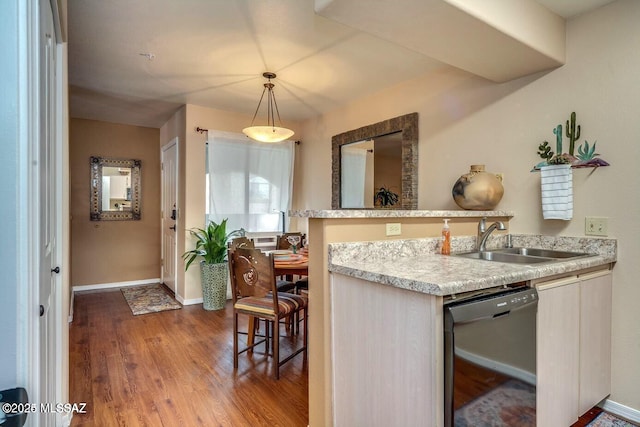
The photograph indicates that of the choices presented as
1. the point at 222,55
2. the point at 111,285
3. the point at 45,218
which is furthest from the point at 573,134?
the point at 111,285

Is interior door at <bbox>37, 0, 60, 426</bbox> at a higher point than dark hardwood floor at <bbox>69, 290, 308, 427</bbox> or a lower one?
higher

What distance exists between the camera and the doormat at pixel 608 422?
74.7 inches

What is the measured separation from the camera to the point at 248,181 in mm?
4602

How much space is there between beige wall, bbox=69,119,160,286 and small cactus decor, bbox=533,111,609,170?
5.20 metres

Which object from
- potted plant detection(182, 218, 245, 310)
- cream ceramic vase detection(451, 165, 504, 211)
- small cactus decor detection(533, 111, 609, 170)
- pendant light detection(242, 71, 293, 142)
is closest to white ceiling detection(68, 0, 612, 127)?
pendant light detection(242, 71, 293, 142)

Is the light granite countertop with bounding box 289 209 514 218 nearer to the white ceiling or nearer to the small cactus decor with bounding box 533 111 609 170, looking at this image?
the small cactus decor with bounding box 533 111 609 170

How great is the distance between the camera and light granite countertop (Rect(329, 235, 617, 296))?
128 cm

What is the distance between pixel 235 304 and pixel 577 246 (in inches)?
92.4

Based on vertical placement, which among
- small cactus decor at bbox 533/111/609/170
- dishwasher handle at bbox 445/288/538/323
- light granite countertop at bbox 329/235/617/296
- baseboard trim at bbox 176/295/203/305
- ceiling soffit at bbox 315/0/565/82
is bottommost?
baseboard trim at bbox 176/295/203/305

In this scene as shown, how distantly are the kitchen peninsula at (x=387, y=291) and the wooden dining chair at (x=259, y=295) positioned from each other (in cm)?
69

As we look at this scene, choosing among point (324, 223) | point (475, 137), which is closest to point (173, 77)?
point (324, 223)

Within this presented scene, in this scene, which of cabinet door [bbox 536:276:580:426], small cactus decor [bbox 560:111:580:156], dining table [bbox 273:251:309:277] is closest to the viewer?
cabinet door [bbox 536:276:580:426]

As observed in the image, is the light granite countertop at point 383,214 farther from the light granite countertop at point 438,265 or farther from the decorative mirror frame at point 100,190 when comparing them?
the decorative mirror frame at point 100,190

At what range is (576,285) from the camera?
5.68 ft
